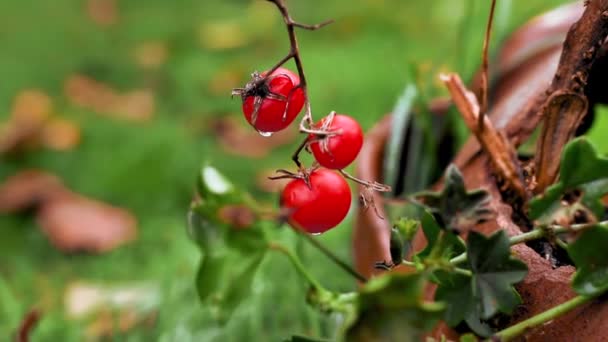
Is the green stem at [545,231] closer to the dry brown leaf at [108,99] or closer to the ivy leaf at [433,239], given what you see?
the ivy leaf at [433,239]

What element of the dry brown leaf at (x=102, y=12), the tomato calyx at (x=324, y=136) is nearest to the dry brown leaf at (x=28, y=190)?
the dry brown leaf at (x=102, y=12)

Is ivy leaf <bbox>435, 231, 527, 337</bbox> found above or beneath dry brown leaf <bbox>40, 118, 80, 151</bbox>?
beneath

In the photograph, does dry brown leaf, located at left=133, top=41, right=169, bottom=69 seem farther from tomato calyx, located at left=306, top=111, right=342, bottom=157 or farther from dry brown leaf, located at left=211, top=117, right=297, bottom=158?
tomato calyx, located at left=306, top=111, right=342, bottom=157

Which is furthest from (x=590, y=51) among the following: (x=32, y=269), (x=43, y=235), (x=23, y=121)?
(x=23, y=121)

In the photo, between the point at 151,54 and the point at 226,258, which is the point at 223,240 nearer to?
the point at 226,258

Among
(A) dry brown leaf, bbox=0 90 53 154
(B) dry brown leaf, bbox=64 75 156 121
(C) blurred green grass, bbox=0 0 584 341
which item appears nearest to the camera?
(C) blurred green grass, bbox=0 0 584 341

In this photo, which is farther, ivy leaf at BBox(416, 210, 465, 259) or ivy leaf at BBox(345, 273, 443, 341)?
ivy leaf at BBox(416, 210, 465, 259)

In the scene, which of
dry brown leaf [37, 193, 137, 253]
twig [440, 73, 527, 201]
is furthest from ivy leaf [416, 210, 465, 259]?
dry brown leaf [37, 193, 137, 253]
